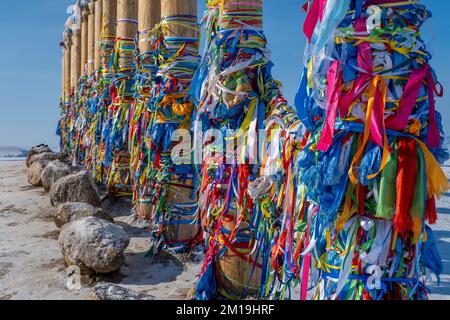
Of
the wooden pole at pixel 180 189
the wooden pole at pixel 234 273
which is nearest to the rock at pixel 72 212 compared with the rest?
the wooden pole at pixel 180 189

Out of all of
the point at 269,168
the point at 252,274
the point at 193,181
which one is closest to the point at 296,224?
the point at 269,168

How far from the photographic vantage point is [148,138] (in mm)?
4770

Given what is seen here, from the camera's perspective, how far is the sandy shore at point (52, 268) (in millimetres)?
3762

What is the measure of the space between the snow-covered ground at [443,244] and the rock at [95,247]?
2.73 m

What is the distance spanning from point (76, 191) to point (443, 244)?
16.7ft

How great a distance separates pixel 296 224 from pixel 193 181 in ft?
7.88

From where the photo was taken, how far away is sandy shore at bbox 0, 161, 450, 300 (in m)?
3.77

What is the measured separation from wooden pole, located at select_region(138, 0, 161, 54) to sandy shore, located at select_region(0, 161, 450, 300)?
7.60 feet

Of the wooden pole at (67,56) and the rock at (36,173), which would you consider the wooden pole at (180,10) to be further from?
the wooden pole at (67,56)

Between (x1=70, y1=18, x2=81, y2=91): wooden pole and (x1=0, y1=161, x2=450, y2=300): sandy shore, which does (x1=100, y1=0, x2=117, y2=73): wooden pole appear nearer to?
(x1=0, y1=161, x2=450, y2=300): sandy shore

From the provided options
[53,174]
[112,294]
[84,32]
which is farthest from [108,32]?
[112,294]

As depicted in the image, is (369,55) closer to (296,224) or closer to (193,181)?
(296,224)

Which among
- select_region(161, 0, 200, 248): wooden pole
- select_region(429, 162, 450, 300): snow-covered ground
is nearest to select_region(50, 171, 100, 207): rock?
select_region(161, 0, 200, 248): wooden pole

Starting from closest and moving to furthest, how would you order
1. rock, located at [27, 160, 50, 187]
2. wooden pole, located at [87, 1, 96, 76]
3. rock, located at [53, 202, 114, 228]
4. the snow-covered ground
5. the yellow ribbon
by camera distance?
the yellow ribbon, the snow-covered ground, rock, located at [53, 202, 114, 228], rock, located at [27, 160, 50, 187], wooden pole, located at [87, 1, 96, 76]
